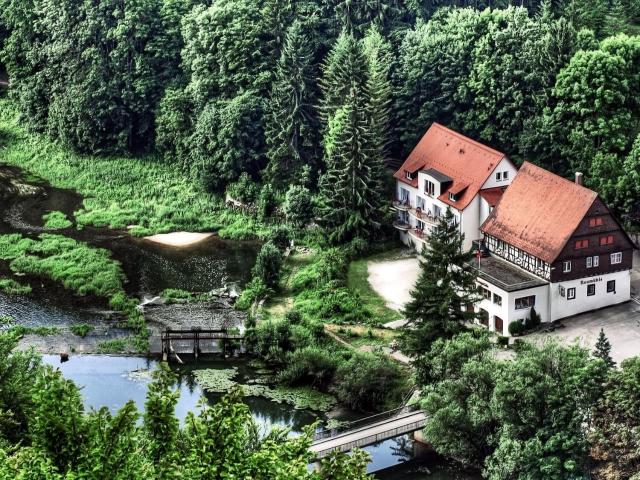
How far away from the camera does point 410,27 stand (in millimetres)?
107500

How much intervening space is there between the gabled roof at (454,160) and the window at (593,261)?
1071cm

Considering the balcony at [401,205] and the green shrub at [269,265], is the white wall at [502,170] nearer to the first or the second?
the balcony at [401,205]

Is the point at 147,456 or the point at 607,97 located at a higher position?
the point at 607,97

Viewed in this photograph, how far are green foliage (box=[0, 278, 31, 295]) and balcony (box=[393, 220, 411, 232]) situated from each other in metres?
25.5

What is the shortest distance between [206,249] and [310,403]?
2535 cm

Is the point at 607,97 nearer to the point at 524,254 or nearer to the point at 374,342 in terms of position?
the point at 524,254

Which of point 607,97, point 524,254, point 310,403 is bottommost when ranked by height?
point 310,403

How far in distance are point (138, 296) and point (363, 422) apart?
80.0ft

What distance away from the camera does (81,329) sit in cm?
8488

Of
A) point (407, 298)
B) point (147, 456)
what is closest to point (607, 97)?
point (407, 298)

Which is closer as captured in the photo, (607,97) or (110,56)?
(607,97)

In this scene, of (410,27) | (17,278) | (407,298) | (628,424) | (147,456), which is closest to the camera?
(147,456)

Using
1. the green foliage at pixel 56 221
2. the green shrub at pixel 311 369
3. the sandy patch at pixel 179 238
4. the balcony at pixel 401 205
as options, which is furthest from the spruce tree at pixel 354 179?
the green foliage at pixel 56 221

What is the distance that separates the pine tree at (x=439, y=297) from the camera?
73625mm
